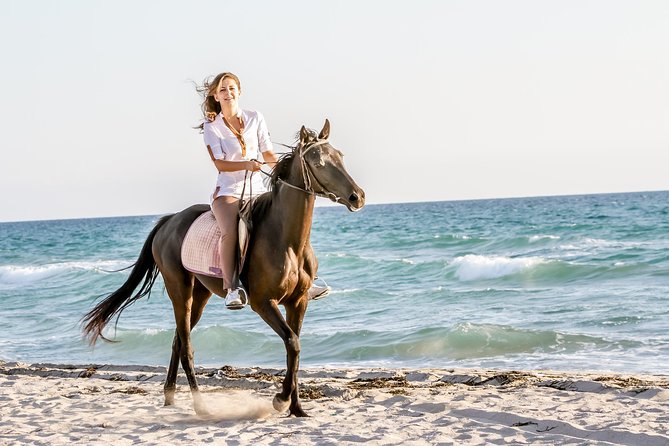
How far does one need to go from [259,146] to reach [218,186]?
445 mm

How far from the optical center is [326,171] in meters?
5.86

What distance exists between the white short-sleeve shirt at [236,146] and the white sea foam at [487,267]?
14642 mm

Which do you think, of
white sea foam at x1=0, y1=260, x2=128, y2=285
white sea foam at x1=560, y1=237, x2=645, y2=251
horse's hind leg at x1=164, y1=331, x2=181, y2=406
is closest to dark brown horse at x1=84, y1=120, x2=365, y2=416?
horse's hind leg at x1=164, y1=331, x2=181, y2=406

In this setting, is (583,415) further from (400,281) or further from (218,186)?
(400,281)

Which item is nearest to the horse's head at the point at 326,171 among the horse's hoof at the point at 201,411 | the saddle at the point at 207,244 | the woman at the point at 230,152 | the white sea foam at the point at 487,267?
the woman at the point at 230,152

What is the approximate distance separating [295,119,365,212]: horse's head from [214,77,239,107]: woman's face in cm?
65

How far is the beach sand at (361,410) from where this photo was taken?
5852 millimetres

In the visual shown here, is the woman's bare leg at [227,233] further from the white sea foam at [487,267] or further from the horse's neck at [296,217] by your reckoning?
the white sea foam at [487,267]

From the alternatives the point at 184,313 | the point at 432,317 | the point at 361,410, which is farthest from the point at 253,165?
the point at 432,317

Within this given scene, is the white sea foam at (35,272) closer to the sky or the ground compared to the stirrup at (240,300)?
closer to the ground

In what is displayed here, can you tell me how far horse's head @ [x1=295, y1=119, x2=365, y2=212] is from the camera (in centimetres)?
566

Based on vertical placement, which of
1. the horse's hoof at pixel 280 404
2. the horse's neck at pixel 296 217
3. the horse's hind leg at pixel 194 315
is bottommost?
the horse's hoof at pixel 280 404

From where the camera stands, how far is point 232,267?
20.6 feet

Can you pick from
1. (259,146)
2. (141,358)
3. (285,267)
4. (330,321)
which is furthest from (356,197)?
(330,321)
